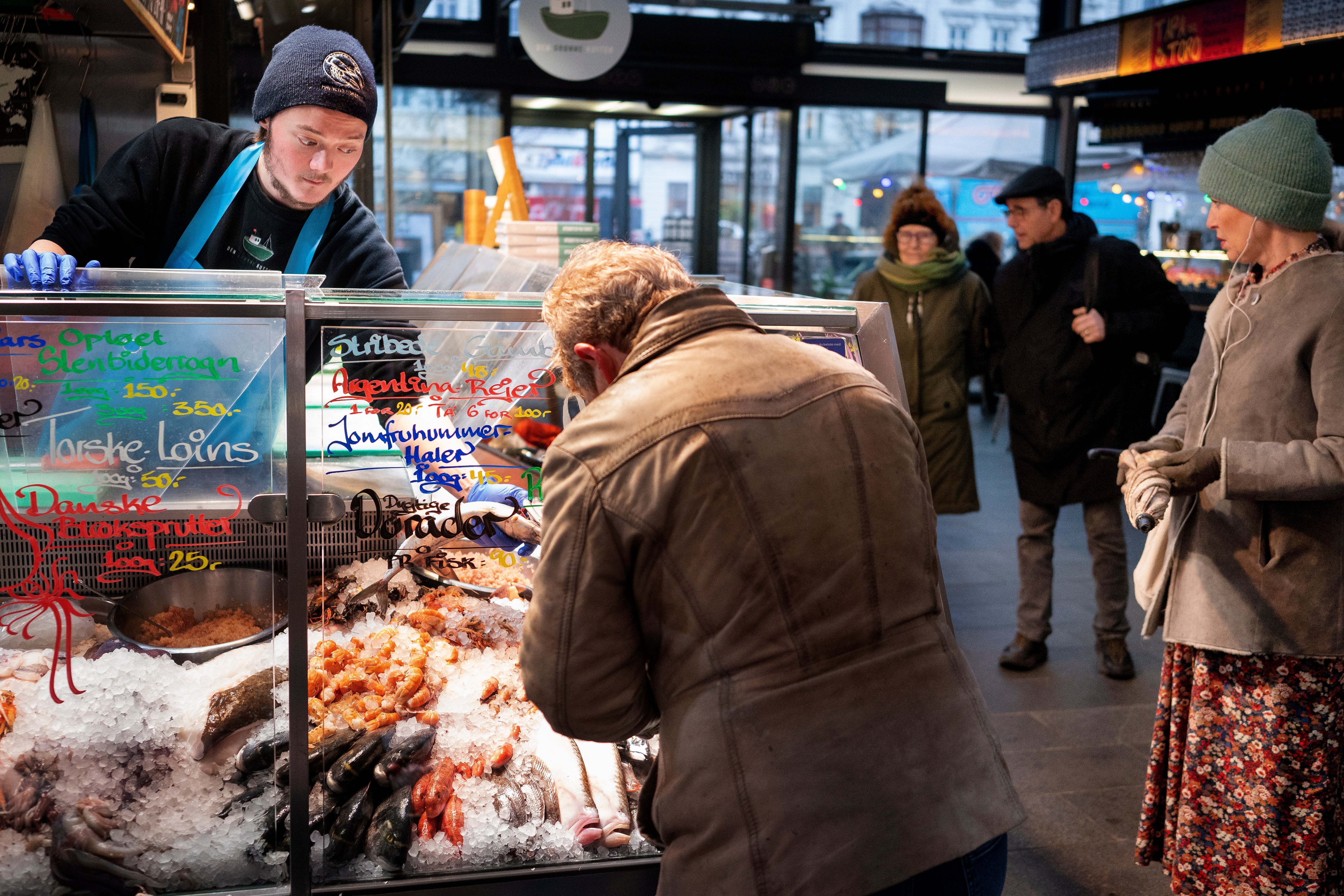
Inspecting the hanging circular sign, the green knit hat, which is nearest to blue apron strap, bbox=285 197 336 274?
the green knit hat

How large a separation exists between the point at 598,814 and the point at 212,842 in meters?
0.67

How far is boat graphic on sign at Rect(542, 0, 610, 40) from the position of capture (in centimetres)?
675

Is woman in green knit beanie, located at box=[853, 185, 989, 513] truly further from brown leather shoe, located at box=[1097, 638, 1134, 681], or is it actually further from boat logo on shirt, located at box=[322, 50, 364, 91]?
boat logo on shirt, located at box=[322, 50, 364, 91]

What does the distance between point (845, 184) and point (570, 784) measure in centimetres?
1055

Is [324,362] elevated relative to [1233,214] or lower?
lower

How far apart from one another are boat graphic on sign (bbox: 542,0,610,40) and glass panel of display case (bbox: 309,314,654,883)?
5433mm

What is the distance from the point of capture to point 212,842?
1.80 meters

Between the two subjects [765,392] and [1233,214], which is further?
[1233,214]

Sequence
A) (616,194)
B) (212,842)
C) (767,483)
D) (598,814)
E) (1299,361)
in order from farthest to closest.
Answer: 1. (616,194)
2. (1299,361)
3. (598,814)
4. (212,842)
5. (767,483)

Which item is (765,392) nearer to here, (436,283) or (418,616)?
(418,616)

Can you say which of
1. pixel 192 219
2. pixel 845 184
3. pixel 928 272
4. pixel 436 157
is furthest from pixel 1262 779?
pixel 845 184

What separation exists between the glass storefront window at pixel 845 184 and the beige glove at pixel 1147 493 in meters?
9.15

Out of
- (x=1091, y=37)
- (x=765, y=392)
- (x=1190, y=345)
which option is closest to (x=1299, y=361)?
(x=765, y=392)

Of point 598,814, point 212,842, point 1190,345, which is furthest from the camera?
point 1190,345
